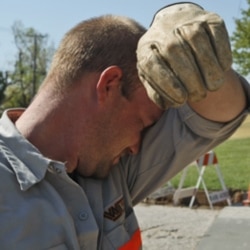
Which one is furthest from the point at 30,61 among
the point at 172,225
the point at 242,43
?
the point at 172,225

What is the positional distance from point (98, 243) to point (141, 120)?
0.56 m

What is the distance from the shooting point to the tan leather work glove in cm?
196

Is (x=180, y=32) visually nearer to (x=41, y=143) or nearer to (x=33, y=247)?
(x=41, y=143)

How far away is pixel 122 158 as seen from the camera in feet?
8.89

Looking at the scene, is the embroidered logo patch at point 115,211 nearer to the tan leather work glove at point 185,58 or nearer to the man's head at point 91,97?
the man's head at point 91,97

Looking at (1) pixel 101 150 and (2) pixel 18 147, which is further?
(1) pixel 101 150

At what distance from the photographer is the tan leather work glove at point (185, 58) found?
6.42 ft

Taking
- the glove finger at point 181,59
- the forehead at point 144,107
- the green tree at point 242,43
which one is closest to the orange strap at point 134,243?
the forehead at point 144,107

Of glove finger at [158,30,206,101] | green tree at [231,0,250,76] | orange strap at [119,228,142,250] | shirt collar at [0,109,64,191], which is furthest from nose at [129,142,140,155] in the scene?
green tree at [231,0,250,76]

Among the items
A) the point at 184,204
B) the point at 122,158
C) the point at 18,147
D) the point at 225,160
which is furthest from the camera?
the point at 225,160

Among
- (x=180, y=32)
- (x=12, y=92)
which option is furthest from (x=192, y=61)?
(x=12, y=92)

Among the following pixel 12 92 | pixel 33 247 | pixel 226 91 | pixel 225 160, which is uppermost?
pixel 226 91

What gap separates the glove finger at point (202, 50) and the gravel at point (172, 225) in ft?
16.1

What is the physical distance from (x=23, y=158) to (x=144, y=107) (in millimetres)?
596
